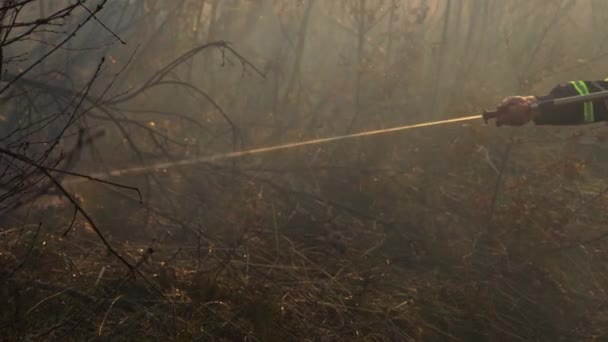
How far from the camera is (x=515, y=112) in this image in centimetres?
349

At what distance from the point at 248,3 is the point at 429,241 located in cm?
486

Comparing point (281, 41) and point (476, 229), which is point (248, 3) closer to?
point (281, 41)

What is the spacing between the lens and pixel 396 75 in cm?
726

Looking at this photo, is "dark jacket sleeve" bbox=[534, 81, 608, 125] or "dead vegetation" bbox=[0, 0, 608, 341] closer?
"dead vegetation" bbox=[0, 0, 608, 341]

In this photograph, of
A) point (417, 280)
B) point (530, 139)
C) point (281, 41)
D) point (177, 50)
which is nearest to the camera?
point (417, 280)

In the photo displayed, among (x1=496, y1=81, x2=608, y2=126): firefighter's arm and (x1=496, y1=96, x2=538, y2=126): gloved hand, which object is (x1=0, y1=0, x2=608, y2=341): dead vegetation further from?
(x1=496, y1=96, x2=538, y2=126): gloved hand

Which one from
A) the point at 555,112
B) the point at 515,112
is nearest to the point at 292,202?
the point at 515,112

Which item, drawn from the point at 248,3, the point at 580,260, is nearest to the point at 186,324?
the point at 580,260

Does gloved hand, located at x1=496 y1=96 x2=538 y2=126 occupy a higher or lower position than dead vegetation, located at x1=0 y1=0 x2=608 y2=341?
higher

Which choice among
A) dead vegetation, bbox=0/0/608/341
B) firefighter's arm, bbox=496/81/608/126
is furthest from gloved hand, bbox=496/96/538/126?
dead vegetation, bbox=0/0/608/341

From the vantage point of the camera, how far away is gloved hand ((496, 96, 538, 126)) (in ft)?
11.4

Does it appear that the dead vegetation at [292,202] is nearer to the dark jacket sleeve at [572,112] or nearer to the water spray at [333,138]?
the water spray at [333,138]

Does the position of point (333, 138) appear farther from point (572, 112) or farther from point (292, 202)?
point (572, 112)

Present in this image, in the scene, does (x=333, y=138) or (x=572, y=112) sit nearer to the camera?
(x=572, y=112)
